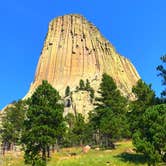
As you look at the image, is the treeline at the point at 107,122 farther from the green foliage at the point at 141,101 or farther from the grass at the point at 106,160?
the grass at the point at 106,160

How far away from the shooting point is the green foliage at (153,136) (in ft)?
163

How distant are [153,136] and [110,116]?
66.7ft

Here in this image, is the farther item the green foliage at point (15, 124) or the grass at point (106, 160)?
the green foliage at point (15, 124)

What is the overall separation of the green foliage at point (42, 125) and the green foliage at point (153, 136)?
39.6ft

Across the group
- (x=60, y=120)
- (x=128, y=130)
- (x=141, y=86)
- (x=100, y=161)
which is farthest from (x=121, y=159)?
(x=141, y=86)

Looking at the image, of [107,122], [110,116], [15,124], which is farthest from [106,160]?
[15,124]

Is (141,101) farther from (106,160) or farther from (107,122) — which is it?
(106,160)

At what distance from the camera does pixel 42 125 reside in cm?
5541

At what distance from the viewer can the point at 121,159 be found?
55.9 meters

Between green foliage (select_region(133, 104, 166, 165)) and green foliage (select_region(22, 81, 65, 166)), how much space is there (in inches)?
475

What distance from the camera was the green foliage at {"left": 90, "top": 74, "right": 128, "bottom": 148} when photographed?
67.5 metres

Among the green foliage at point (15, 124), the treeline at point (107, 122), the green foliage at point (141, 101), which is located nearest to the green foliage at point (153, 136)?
the treeline at point (107, 122)

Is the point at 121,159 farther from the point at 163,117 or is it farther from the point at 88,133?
the point at 88,133

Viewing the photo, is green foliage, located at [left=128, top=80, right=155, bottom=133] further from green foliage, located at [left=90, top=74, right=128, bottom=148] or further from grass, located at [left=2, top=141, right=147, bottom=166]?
grass, located at [left=2, top=141, right=147, bottom=166]
